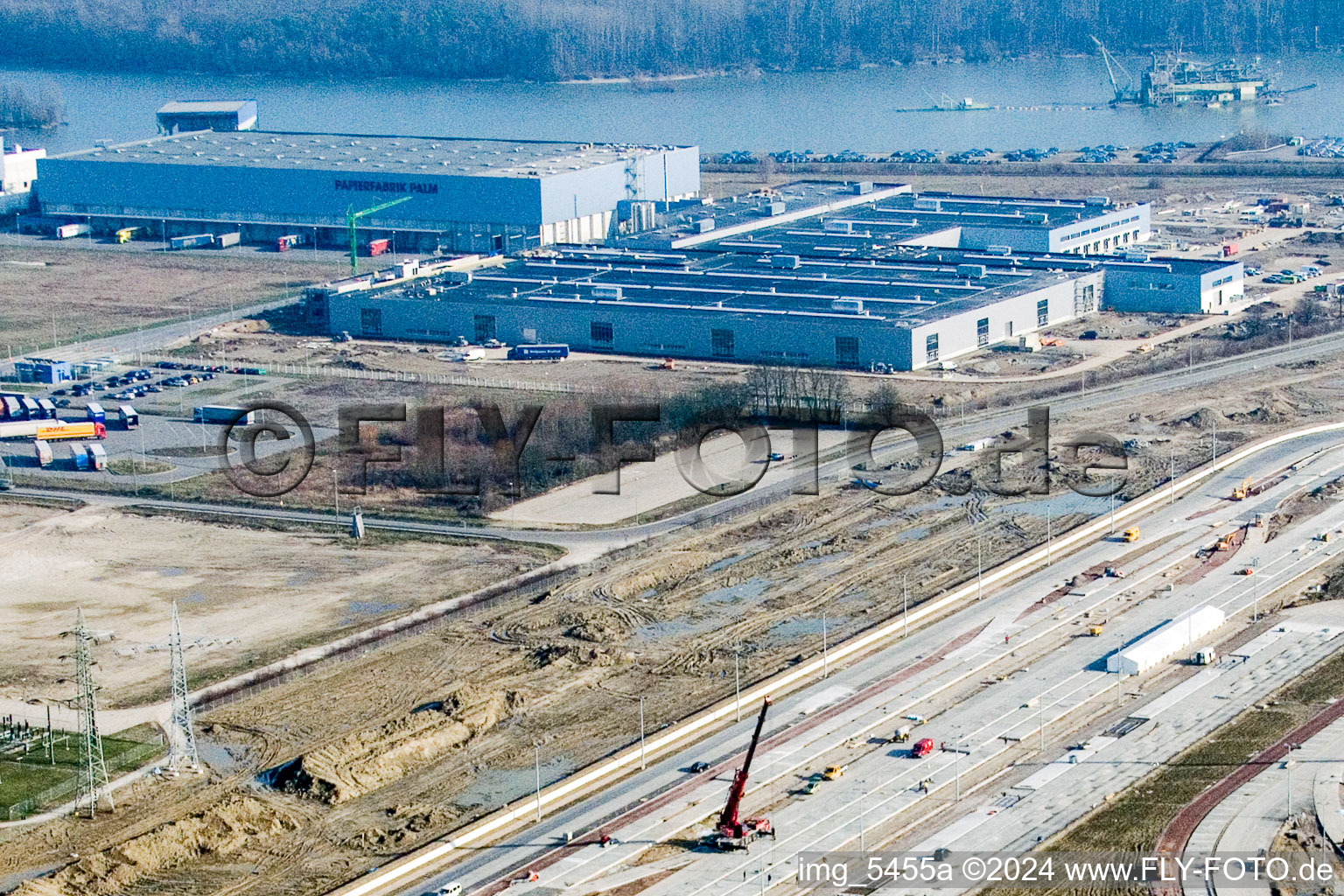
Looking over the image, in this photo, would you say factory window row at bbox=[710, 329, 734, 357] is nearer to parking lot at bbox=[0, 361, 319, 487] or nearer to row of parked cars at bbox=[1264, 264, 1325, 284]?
parking lot at bbox=[0, 361, 319, 487]

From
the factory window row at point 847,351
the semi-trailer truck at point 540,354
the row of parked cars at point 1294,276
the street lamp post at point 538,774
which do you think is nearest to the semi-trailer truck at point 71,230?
the semi-trailer truck at point 540,354

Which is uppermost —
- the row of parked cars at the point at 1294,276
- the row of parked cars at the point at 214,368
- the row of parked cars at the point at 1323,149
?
the row of parked cars at the point at 1323,149

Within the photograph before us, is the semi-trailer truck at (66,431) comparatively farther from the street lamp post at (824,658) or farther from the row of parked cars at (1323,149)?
the row of parked cars at (1323,149)

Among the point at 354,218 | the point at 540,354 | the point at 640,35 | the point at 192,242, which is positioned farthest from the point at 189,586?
the point at 640,35

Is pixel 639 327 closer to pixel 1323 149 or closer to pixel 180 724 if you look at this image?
pixel 180 724

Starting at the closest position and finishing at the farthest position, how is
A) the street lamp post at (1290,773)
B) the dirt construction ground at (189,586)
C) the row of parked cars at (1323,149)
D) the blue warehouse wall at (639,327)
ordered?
the street lamp post at (1290,773)
the dirt construction ground at (189,586)
the blue warehouse wall at (639,327)
the row of parked cars at (1323,149)
